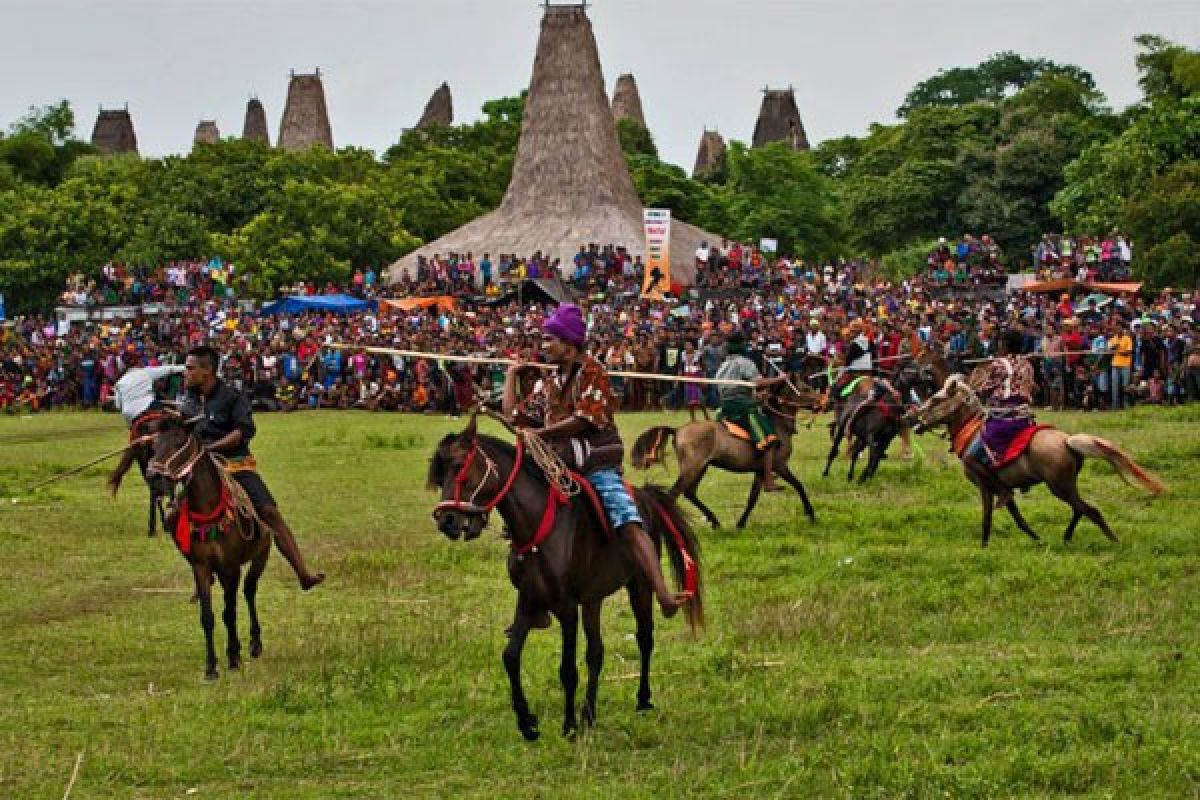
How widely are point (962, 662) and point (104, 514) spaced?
42.6ft

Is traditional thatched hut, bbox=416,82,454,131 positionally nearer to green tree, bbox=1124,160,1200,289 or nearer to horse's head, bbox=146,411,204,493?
green tree, bbox=1124,160,1200,289

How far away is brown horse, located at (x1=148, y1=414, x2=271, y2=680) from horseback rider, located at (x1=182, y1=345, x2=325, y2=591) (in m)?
0.24

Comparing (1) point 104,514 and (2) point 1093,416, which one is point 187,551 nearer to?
(1) point 104,514

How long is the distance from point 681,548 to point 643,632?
62 cm

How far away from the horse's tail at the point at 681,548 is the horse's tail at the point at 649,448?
21.9 feet

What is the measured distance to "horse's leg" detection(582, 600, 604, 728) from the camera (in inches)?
387

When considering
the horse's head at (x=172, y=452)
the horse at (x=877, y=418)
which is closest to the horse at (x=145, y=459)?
the horse's head at (x=172, y=452)

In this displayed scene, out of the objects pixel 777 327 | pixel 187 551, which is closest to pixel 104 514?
pixel 187 551

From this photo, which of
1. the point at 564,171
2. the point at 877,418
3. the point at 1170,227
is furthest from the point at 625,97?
the point at 877,418

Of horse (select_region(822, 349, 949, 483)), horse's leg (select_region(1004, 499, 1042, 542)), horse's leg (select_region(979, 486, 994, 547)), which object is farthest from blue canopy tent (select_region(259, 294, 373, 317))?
horse's leg (select_region(979, 486, 994, 547))

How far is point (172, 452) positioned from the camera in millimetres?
11828

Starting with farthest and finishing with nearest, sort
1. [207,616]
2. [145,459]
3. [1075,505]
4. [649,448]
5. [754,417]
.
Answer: [754,417] → [649,448] → [145,459] → [1075,505] → [207,616]

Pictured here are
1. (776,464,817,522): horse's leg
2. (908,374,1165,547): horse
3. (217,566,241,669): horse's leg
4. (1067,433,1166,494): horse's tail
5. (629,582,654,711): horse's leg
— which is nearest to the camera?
(629,582,654,711): horse's leg

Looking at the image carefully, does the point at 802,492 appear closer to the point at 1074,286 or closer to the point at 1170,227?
the point at 1074,286
